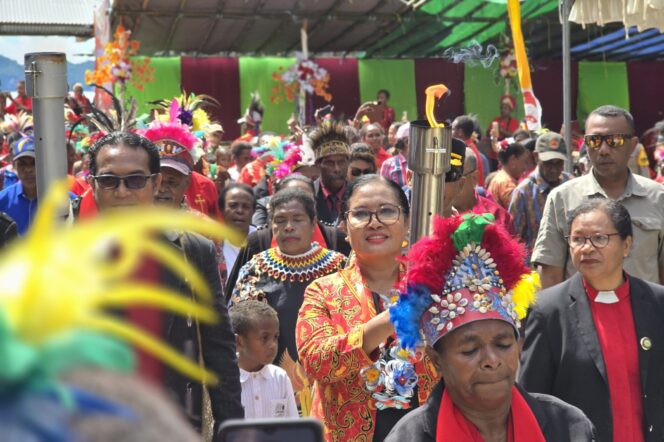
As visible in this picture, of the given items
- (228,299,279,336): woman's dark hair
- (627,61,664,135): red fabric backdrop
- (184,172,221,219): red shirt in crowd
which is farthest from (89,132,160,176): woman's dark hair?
(627,61,664,135): red fabric backdrop

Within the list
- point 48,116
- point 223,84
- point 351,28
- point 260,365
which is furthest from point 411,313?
point 223,84

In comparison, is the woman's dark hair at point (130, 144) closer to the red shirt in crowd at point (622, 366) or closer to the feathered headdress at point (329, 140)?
the red shirt in crowd at point (622, 366)

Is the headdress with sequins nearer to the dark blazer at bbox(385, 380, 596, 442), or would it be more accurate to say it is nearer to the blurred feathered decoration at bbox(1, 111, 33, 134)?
the dark blazer at bbox(385, 380, 596, 442)

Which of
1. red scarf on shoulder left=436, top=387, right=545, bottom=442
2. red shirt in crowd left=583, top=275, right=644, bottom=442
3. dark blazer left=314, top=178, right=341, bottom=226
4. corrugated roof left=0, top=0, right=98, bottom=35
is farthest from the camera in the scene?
corrugated roof left=0, top=0, right=98, bottom=35

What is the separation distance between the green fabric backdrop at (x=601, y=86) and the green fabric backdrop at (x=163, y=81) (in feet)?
29.0

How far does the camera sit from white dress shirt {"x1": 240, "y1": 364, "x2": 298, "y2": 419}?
4883mm

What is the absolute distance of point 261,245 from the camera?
20.7 ft

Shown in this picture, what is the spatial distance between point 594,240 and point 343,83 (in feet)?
56.0

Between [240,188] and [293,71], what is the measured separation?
39.9 feet

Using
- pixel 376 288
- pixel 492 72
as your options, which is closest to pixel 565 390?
pixel 376 288

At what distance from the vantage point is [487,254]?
3193 millimetres

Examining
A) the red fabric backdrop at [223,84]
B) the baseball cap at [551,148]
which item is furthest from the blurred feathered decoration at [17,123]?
the red fabric backdrop at [223,84]

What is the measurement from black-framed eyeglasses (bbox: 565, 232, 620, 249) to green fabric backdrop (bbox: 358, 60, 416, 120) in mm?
17259

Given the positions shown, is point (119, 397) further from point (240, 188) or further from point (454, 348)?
point (240, 188)
